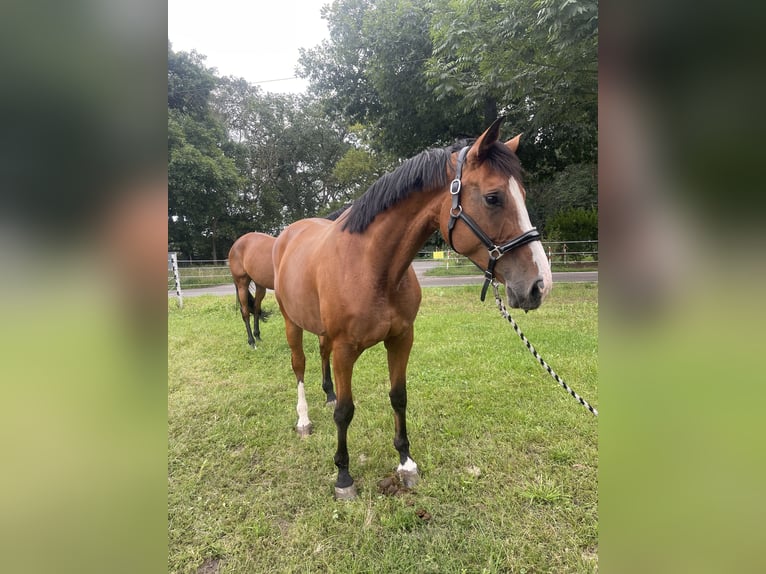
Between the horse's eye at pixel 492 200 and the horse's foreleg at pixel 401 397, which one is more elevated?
the horse's eye at pixel 492 200

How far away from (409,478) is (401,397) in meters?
0.52

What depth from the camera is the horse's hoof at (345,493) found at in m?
2.22

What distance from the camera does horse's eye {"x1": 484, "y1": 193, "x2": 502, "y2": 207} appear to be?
5.26 feet

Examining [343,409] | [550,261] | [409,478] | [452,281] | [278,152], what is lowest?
[409,478]

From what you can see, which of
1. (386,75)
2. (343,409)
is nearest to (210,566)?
(343,409)

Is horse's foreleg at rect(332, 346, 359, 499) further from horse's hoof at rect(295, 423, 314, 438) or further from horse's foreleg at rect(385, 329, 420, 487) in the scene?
horse's hoof at rect(295, 423, 314, 438)

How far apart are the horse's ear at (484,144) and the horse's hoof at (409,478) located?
2.01 meters

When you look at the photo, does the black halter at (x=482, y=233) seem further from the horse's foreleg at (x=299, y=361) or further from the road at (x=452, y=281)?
the road at (x=452, y=281)

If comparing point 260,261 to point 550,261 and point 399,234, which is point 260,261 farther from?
point 550,261

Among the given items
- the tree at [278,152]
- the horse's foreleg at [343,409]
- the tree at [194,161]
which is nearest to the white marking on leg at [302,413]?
the horse's foreleg at [343,409]

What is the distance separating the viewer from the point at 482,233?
64.3 inches
